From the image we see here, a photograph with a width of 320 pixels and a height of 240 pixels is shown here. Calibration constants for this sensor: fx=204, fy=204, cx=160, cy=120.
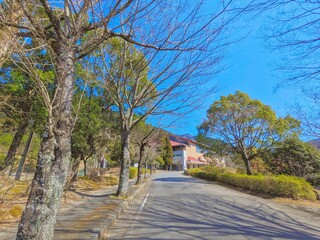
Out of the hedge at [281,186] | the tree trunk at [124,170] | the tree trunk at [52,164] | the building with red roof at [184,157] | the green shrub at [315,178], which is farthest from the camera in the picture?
the building with red roof at [184,157]

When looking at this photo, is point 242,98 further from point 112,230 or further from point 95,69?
point 112,230

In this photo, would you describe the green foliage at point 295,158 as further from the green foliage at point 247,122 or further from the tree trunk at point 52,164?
the tree trunk at point 52,164

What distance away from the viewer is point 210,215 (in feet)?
18.9

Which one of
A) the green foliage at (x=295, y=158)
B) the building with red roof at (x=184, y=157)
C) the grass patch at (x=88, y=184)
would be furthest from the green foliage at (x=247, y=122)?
the building with red roof at (x=184, y=157)

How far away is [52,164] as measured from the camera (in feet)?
8.54

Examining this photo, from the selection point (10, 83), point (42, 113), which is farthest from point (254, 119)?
point (10, 83)

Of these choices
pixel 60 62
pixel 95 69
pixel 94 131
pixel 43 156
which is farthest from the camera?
pixel 94 131

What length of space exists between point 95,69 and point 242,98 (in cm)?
1288

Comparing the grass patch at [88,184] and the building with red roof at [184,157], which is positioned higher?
the building with red roof at [184,157]

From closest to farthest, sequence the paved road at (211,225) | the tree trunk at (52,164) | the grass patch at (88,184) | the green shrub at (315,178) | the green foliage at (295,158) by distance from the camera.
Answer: the tree trunk at (52,164)
the paved road at (211,225)
the grass patch at (88,184)
the green shrub at (315,178)
the green foliage at (295,158)

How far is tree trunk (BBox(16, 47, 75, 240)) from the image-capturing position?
7.61 ft

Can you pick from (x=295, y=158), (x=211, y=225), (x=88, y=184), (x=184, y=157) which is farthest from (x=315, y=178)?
(x=184, y=157)

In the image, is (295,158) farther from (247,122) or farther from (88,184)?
(88,184)

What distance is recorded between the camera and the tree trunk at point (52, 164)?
232cm
